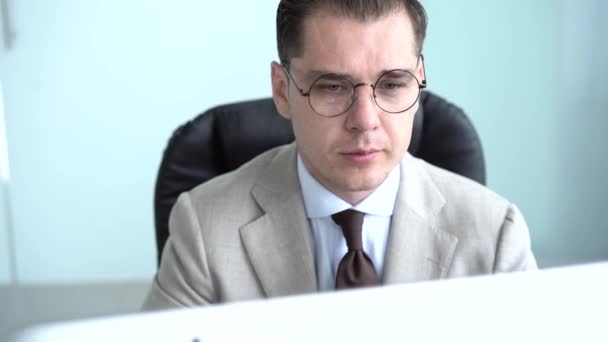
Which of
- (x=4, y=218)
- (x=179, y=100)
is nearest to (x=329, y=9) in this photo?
(x=179, y=100)

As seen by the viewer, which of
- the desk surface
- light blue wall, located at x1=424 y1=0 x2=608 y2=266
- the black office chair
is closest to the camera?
the desk surface

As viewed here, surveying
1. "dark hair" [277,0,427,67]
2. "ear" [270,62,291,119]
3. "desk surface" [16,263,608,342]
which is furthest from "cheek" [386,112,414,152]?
"desk surface" [16,263,608,342]

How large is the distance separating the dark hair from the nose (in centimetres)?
11

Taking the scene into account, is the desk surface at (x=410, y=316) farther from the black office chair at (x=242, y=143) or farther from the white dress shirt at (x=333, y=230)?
the black office chair at (x=242, y=143)

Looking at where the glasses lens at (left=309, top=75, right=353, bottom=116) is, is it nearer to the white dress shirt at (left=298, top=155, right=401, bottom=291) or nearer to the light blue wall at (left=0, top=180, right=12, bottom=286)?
the white dress shirt at (left=298, top=155, right=401, bottom=291)

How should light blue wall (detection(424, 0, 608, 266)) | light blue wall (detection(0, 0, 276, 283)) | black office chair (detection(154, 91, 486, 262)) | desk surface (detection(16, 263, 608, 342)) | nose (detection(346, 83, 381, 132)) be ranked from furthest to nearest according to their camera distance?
light blue wall (detection(424, 0, 608, 266)) < light blue wall (detection(0, 0, 276, 283)) < black office chair (detection(154, 91, 486, 262)) < nose (detection(346, 83, 381, 132)) < desk surface (detection(16, 263, 608, 342))

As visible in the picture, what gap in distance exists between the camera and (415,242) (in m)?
1.18

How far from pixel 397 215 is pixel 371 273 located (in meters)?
0.13

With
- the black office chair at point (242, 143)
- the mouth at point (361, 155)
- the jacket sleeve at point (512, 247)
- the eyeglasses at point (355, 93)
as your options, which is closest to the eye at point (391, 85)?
the eyeglasses at point (355, 93)

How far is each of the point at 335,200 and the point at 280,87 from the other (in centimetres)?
22

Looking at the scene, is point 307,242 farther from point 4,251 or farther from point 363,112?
point 4,251

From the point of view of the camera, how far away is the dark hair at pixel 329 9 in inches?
41.3

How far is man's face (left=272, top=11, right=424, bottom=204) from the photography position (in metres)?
1.03

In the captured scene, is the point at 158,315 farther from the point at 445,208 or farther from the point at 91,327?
the point at 445,208
